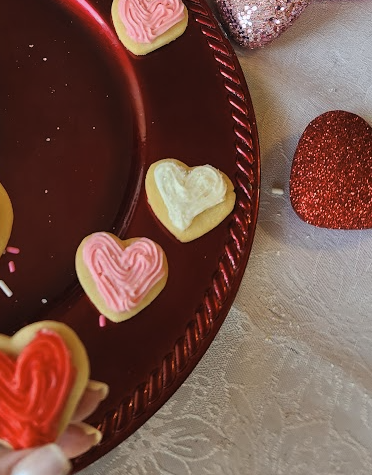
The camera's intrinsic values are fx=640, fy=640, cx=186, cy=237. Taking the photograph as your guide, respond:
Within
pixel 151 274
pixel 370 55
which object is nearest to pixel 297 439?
pixel 151 274

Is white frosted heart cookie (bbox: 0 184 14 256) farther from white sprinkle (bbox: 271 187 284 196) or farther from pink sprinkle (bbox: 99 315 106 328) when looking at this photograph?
white sprinkle (bbox: 271 187 284 196)

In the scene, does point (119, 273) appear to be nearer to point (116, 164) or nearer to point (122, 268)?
point (122, 268)

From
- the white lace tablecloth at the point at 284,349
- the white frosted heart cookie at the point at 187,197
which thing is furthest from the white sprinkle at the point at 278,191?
the white frosted heart cookie at the point at 187,197

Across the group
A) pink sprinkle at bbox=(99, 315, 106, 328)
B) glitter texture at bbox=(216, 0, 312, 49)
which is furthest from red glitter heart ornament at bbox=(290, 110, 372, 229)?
pink sprinkle at bbox=(99, 315, 106, 328)

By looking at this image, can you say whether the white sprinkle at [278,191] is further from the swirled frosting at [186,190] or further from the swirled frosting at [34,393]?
the swirled frosting at [34,393]

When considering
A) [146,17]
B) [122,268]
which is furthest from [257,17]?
[122,268]
